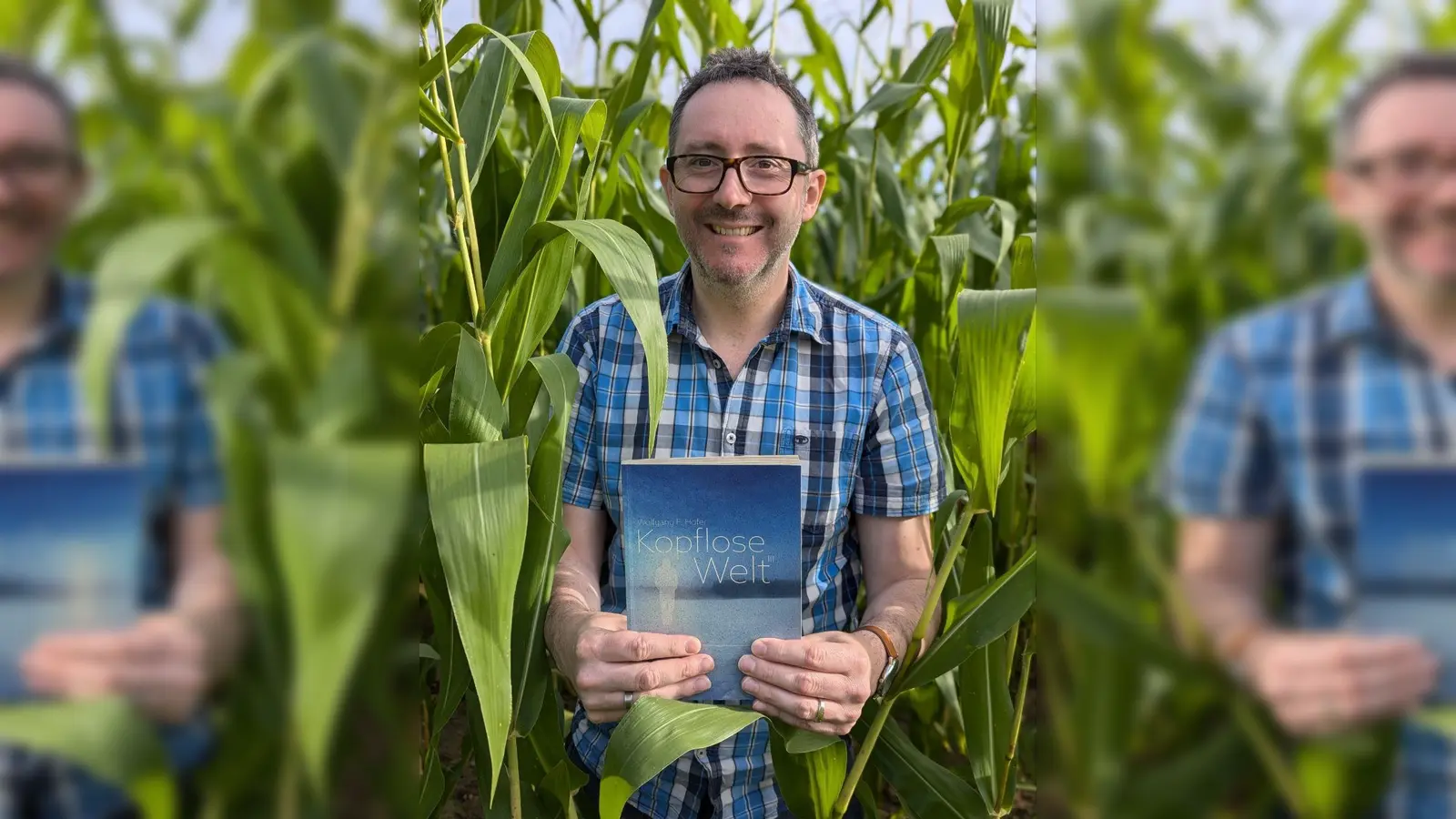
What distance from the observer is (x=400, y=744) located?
0.23 meters

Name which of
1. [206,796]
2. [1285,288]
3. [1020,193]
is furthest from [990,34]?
[206,796]

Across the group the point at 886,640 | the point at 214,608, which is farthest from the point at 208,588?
the point at 886,640

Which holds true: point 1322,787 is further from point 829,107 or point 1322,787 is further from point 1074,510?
point 829,107

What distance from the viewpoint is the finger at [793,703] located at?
1.74ft

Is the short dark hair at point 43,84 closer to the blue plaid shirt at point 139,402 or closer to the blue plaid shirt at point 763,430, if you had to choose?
the blue plaid shirt at point 139,402

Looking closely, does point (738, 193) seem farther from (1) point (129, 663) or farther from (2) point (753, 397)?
(1) point (129, 663)

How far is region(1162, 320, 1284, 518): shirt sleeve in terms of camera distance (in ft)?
0.62

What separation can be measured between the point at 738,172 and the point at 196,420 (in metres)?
0.57

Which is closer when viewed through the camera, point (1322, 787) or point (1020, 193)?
point (1322, 787)

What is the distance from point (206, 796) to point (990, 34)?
0.72 m

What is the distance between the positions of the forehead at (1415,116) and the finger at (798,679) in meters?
0.40

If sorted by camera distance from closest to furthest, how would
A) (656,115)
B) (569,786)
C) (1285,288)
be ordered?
(1285,288)
(569,786)
(656,115)

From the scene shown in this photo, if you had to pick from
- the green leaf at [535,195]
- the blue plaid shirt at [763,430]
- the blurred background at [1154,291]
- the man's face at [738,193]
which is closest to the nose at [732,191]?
the man's face at [738,193]

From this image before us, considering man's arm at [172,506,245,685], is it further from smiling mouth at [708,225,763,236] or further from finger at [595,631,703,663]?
smiling mouth at [708,225,763,236]
